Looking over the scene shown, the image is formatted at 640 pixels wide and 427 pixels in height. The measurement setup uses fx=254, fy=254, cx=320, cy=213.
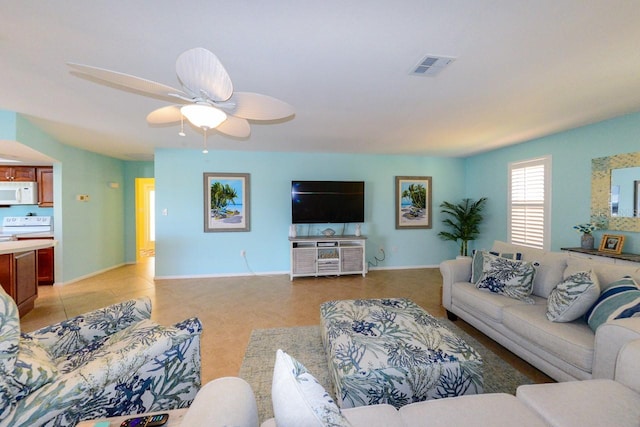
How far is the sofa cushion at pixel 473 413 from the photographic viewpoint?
967 mm

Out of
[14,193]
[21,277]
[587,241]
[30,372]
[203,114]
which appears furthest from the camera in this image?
[14,193]

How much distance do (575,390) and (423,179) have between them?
4.47m

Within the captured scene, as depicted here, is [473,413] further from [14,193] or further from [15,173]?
[15,173]

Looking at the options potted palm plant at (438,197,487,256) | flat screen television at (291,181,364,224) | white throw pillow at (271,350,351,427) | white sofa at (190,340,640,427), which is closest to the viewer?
white throw pillow at (271,350,351,427)

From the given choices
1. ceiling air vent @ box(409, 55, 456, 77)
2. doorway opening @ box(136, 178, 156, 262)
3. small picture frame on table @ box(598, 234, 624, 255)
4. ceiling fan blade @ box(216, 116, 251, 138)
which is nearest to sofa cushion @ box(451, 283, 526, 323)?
small picture frame on table @ box(598, 234, 624, 255)

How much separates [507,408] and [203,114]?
2179 mm

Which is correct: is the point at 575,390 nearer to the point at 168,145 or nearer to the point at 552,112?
the point at 552,112

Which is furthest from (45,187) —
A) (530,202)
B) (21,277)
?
(530,202)

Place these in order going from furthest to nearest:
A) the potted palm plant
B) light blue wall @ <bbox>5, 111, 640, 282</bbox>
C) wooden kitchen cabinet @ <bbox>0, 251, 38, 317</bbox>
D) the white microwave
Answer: the potted palm plant < the white microwave < light blue wall @ <bbox>5, 111, 640, 282</bbox> < wooden kitchen cabinet @ <bbox>0, 251, 38, 317</bbox>

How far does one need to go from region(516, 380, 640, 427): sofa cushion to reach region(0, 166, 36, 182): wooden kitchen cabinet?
22.6 ft

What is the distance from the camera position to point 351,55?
1.72m

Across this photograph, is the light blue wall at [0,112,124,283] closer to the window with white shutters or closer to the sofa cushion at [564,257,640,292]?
the sofa cushion at [564,257,640,292]

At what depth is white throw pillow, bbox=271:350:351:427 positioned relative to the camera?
0.68m

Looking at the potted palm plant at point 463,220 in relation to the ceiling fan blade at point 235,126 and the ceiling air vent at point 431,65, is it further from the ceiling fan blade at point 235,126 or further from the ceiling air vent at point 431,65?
the ceiling fan blade at point 235,126
